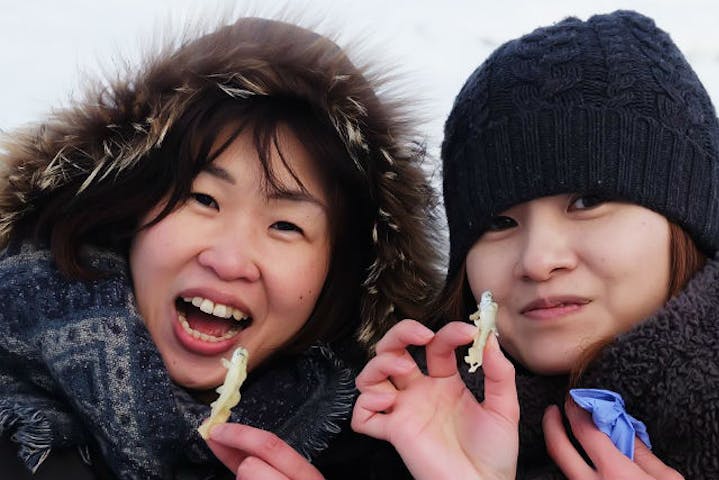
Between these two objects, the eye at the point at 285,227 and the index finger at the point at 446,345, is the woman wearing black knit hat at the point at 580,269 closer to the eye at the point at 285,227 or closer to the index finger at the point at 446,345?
the index finger at the point at 446,345

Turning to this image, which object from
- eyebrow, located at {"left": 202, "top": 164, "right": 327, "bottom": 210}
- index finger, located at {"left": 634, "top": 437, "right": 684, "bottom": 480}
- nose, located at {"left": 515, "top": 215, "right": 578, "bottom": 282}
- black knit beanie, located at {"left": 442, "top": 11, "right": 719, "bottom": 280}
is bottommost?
index finger, located at {"left": 634, "top": 437, "right": 684, "bottom": 480}

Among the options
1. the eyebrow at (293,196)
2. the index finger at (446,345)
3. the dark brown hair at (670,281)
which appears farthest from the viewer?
the eyebrow at (293,196)

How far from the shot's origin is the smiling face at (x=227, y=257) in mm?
1812

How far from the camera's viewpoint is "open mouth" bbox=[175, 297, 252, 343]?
6.02 feet

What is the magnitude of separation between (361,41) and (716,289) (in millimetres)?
1100

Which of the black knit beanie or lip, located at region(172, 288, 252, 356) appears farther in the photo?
lip, located at region(172, 288, 252, 356)

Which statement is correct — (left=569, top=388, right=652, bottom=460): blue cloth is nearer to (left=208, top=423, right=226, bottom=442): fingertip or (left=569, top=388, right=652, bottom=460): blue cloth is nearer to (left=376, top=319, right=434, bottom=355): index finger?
(left=376, top=319, right=434, bottom=355): index finger

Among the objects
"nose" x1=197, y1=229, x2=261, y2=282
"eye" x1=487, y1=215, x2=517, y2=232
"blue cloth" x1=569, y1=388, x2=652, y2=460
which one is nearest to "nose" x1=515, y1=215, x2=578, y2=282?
"eye" x1=487, y1=215, x2=517, y2=232

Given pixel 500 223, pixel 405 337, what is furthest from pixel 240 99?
pixel 405 337

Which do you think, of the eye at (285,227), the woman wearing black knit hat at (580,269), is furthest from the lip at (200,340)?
the woman wearing black knit hat at (580,269)

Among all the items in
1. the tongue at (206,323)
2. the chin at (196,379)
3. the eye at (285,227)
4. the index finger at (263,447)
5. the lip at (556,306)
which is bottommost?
the chin at (196,379)

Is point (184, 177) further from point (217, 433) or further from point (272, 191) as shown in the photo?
point (217, 433)

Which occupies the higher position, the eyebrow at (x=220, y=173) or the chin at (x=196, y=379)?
the eyebrow at (x=220, y=173)

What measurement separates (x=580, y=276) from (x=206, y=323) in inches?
36.4
